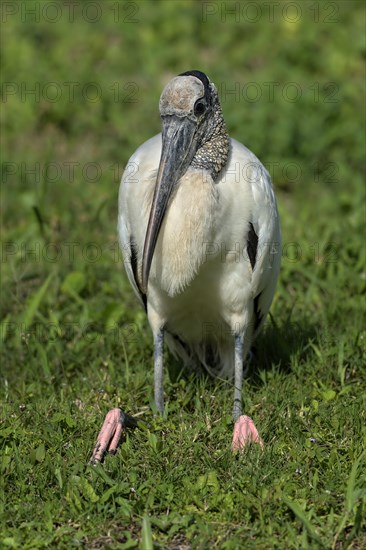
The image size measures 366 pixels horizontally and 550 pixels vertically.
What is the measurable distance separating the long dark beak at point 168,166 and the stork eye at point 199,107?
2.1 inches

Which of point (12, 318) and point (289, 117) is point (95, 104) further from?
point (12, 318)

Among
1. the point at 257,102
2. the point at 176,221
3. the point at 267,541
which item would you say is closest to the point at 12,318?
the point at 176,221

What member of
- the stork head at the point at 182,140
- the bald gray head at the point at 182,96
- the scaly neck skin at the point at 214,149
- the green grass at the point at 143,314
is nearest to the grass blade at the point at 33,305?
the green grass at the point at 143,314

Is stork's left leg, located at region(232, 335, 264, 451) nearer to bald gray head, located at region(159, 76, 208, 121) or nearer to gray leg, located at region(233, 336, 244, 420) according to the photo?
gray leg, located at region(233, 336, 244, 420)

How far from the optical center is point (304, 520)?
346cm

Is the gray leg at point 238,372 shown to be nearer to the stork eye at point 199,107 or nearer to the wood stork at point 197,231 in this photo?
the wood stork at point 197,231

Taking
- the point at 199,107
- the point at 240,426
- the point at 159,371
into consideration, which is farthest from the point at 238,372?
the point at 199,107

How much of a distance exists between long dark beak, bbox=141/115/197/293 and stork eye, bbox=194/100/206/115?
2.1 inches

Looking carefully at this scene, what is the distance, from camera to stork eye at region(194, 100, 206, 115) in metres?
4.30

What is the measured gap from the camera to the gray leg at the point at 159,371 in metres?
4.56

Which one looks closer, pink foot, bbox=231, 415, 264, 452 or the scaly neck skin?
pink foot, bbox=231, 415, 264, 452

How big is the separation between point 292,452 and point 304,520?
1.88ft

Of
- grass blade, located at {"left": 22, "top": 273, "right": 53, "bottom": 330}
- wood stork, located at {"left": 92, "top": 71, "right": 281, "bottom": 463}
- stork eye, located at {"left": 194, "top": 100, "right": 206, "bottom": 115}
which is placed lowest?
grass blade, located at {"left": 22, "top": 273, "right": 53, "bottom": 330}

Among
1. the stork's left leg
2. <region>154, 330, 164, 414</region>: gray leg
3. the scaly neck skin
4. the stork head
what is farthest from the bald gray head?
the stork's left leg
